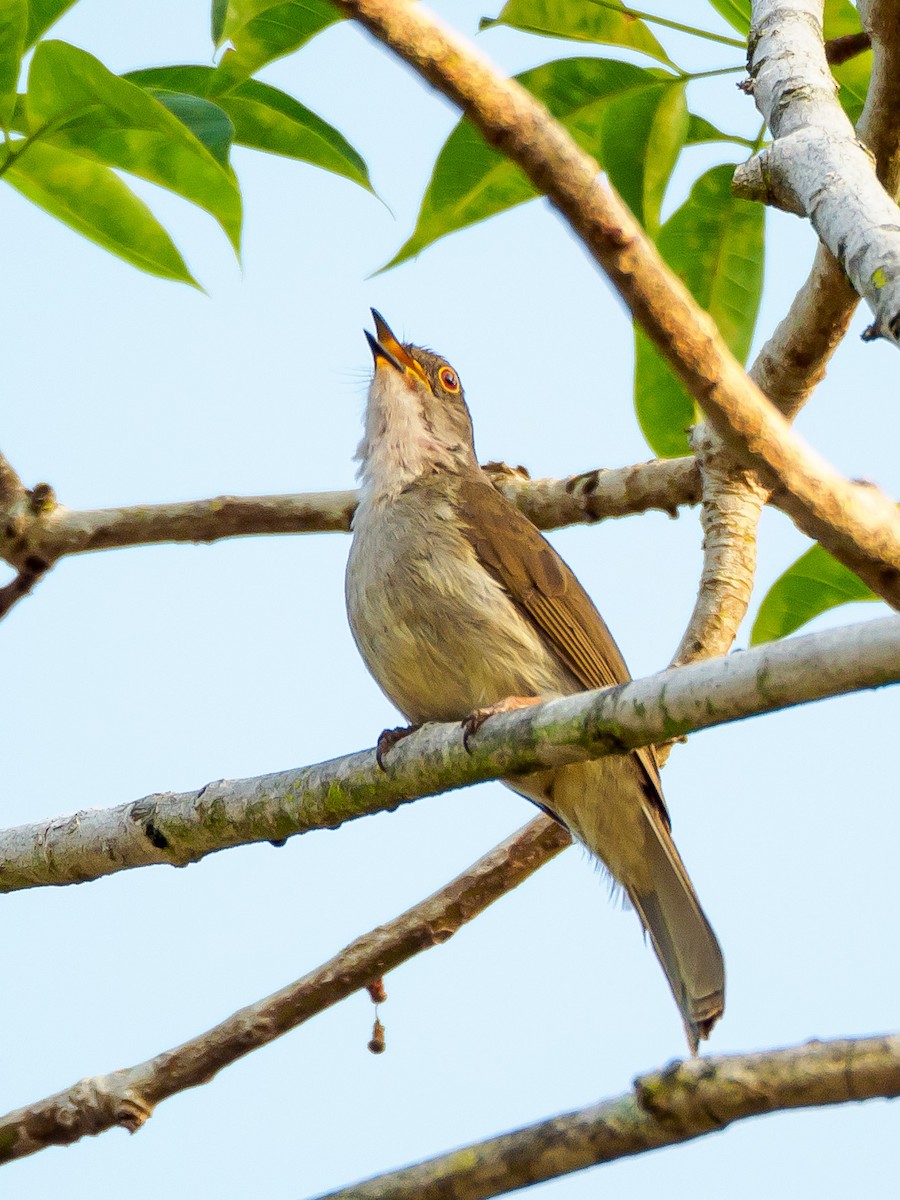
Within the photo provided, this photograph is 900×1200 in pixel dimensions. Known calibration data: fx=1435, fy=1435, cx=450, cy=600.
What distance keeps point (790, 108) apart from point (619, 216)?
0.80 meters

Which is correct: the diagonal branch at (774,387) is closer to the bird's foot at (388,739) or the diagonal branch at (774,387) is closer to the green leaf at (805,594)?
the green leaf at (805,594)

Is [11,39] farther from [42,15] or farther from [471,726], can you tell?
[471,726]

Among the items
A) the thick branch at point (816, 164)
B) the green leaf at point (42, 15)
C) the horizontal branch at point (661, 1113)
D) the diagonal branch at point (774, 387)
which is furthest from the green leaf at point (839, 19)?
the horizontal branch at point (661, 1113)

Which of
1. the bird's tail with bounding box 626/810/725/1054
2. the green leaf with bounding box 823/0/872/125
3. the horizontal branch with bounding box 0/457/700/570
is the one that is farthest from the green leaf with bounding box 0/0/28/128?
the bird's tail with bounding box 626/810/725/1054

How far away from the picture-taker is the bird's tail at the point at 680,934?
4.52 m

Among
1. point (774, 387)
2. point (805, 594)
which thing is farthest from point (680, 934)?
point (774, 387)

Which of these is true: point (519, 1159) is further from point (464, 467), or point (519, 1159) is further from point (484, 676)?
point (464, 467)

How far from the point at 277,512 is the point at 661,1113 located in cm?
349

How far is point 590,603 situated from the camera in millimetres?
5168

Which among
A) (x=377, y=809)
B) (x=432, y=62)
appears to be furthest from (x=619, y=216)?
(x=377, y=809)

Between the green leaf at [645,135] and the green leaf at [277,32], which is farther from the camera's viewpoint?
the green leaf at [645,135]

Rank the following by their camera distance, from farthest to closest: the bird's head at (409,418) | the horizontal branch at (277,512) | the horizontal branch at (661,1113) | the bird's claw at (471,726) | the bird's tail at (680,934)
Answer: the bird's head at (409,418), the horizontal branch at (277,512), the bird's tail at (680,934), the bird's claw at (471,726), the horizontal branch at (661,1113)

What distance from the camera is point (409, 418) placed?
5.76 m

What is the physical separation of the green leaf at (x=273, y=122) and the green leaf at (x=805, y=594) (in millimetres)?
1794
